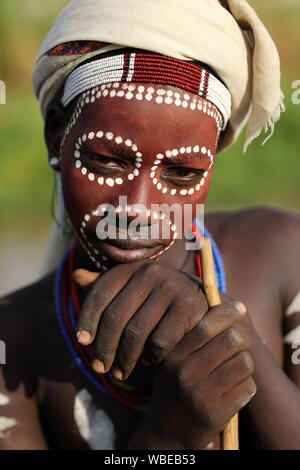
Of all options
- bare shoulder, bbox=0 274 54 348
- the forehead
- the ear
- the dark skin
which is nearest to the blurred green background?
bare shoulder, bbox=0 274 54 348

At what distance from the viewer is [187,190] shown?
2064 millimetres

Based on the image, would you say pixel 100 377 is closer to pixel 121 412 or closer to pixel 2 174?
pixel 121 412

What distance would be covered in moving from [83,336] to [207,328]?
0.34 metres

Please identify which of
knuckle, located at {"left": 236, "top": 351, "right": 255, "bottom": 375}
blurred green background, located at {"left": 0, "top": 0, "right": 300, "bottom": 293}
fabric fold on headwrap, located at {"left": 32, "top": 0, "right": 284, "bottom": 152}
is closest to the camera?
knuckle, located at {"left": 236, "top": 351, "right": 255, "bottom": 375}

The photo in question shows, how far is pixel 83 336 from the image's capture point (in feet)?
5.74

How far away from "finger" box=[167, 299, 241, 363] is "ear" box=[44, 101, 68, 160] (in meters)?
0.82

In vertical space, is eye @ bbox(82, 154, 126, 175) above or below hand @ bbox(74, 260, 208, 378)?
above

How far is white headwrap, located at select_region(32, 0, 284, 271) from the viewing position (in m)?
1.96

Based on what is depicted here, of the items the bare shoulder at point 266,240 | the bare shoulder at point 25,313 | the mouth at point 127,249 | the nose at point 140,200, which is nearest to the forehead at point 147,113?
the nose at point 140,200

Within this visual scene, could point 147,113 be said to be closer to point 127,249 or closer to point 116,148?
point 116,148

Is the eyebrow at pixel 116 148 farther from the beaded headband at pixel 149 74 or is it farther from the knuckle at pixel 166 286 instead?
the knuckle at pixel 166 286

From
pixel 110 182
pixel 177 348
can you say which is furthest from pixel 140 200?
pixel 177 348

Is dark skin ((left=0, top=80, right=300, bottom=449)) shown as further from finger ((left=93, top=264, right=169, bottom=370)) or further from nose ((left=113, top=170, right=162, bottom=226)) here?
nose ((left=113, top=170, right=162, bottom=226))
